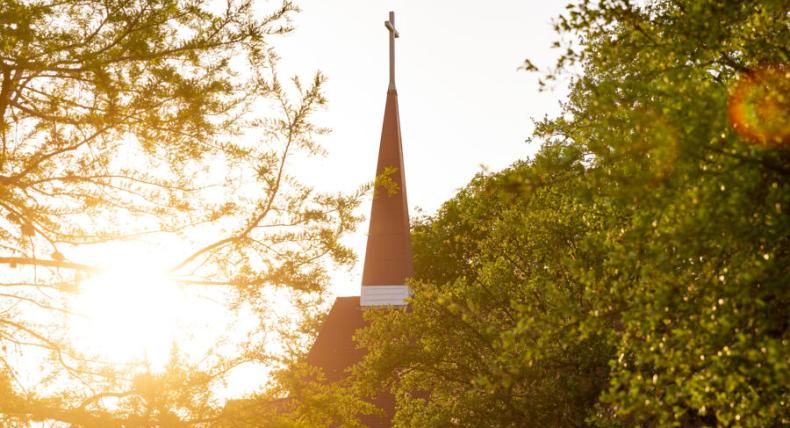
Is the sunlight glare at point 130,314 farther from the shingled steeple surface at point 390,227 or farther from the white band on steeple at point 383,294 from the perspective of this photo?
the white band on steeple at point 383,294

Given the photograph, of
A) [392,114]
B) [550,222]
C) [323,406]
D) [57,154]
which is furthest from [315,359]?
[57,154]

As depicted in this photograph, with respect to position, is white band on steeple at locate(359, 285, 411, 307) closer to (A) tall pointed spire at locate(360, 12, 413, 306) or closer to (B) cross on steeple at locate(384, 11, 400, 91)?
(A) tall pointed spire at locate(360, 12, 413, 306)

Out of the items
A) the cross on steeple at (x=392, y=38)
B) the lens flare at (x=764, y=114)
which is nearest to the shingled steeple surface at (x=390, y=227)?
the cross on steeple at (x=392, y=38)

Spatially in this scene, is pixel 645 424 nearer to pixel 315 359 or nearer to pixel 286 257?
pixel 286 257

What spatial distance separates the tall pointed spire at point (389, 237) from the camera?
119ft

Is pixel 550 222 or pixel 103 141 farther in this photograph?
pixel 550 222

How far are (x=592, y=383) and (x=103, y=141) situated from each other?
1027 cm

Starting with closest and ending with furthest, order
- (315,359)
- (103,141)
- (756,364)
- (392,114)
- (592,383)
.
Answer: (756,364), (103,141), (592,383), (315,359), (392,114)

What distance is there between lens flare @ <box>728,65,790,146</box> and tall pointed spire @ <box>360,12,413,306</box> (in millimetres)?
27100

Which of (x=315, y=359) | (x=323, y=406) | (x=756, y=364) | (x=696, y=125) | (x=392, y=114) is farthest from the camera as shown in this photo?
(x=392, y=114)

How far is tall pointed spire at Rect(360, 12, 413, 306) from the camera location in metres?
36.2

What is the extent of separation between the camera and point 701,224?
772cm

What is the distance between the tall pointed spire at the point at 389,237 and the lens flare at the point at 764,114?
2710cm

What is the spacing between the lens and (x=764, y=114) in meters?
7.81
